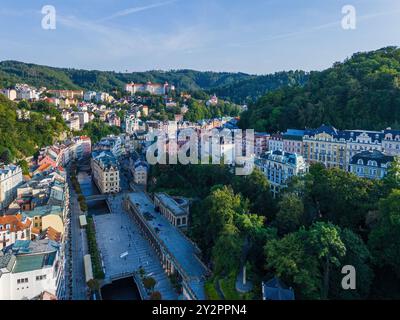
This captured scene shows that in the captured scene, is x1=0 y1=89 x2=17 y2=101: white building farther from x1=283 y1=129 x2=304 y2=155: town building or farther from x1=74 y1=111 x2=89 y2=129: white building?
x1=283 y1=129 x2=304 y2=155: town building

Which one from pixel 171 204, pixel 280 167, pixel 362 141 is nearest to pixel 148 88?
pixel 171 204

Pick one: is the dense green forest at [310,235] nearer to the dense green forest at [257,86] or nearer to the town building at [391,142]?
the town building at [391,142]

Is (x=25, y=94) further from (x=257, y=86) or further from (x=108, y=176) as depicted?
(x=257, y=86)

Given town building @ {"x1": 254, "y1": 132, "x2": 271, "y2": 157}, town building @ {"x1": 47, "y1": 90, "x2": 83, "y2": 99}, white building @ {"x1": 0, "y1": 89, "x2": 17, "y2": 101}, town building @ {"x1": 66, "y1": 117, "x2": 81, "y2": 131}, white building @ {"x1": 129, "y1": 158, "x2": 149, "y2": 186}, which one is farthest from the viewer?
town building @ {"x1": 47, "y1": 90, "x2": 83, "y2": 99}

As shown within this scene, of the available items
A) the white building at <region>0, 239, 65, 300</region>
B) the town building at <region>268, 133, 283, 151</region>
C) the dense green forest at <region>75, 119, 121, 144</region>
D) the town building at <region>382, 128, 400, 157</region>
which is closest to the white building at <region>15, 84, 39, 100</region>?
the dense green forest at <region>75, 119, 121, 144</region>

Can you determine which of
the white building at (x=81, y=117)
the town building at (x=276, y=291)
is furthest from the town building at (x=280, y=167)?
the white building at (x=81, y=117)

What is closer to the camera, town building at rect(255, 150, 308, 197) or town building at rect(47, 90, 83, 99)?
town building at rect(255, 150, 308, 197)

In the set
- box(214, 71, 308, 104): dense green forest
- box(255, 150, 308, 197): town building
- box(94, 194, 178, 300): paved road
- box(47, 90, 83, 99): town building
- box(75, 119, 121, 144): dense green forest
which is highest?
box(214, 71, 308, 104): dense green forest
